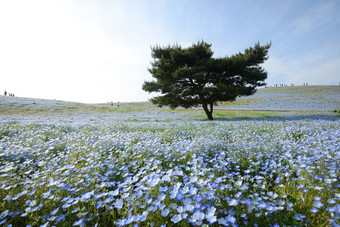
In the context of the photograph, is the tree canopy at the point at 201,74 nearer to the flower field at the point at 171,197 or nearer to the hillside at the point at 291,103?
the flower field at the point at 171,197

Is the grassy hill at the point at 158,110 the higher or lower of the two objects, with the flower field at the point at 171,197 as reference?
higher

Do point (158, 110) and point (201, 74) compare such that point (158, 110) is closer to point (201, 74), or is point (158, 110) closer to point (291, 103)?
point (201, 74)

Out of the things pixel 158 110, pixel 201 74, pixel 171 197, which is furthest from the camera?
pixel 158 110

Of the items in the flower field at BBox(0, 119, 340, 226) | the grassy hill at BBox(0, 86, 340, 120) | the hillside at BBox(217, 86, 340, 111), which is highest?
the hillside at BBox(217, 86, 340, 111)

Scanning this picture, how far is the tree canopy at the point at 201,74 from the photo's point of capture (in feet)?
57.8

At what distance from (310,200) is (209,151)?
2.46m

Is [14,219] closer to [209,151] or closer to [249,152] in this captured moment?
[209,151]

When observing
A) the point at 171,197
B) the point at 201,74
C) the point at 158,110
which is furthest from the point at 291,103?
the point at 171,197

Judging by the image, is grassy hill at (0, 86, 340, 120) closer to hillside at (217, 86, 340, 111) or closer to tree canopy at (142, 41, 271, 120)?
hillside at (217, 86, 340, 111)

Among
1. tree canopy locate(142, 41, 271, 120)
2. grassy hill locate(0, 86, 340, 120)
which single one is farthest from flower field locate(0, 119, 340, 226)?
grassy hill locate(0, 86, 340, 120)

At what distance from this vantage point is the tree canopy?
57.8ft

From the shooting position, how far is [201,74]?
16969 mm

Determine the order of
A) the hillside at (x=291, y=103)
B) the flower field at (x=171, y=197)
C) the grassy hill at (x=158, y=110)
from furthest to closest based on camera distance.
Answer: the hillside at (x=291, y=103)
the grassy hill at (x=158, y=110)
the flower field at (x=171, y=197)

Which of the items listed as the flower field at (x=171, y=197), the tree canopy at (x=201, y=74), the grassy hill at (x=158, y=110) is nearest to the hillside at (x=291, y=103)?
the grassy hill at (x=158, y=110)
